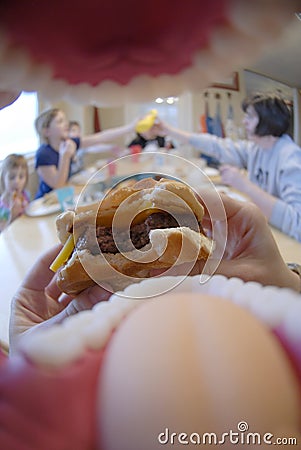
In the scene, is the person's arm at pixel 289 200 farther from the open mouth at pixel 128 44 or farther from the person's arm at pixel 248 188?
the open mouth at pixel 128 44

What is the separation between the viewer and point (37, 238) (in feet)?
1.55

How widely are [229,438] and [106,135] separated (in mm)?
291

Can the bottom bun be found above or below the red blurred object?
below

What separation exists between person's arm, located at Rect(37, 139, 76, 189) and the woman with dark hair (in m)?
0.10

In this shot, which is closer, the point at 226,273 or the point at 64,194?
the point at 226,273

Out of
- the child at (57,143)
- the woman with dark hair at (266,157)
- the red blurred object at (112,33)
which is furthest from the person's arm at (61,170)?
the red blurred object at (112,33)

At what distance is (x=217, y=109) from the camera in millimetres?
329

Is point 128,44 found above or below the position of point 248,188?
above

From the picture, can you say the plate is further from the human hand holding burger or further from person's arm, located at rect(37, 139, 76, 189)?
the human hand holding burger

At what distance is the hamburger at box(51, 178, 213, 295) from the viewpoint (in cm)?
24

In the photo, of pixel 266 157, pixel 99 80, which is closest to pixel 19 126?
pixel 99 80

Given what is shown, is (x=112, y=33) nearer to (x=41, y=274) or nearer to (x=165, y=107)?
(x=165, y=107)

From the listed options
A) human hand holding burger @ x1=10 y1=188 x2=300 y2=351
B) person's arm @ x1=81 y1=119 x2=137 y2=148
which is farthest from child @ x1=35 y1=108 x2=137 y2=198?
human hand holding burger @ x1=10 y1=188 x2=300 y2=351

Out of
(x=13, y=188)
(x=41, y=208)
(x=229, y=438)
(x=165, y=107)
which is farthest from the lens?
(x=41, y=208)
